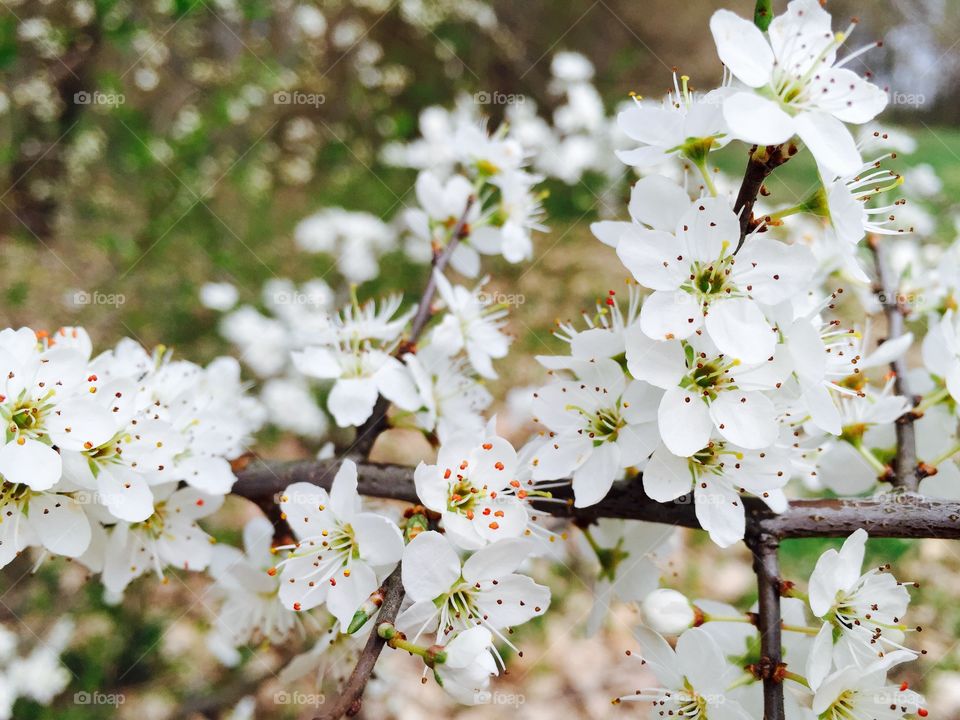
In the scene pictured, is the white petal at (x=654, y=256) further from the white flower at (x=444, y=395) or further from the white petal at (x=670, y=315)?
the white flower at (x=444, y=395)

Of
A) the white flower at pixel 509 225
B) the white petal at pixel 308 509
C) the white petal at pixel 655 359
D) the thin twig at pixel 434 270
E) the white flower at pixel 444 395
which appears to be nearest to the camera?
the white petal at pixel 655 359

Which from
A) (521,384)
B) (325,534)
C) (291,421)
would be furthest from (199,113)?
(325,534)

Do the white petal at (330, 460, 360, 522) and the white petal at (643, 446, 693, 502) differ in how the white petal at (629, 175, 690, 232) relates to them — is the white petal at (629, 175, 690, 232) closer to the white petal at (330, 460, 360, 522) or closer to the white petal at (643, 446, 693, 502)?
the white petal at (643, 446, 693, 502)

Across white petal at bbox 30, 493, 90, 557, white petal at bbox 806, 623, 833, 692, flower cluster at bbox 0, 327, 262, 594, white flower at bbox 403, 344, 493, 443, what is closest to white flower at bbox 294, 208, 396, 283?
white flower at bbox 403, 344, 493, 443

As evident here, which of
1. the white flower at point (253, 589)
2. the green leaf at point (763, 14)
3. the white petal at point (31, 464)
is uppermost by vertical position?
the green leaf at point (763, 14)

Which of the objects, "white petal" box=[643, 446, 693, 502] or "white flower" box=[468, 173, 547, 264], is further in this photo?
"white flower" box=[468, 173, 547, 264]

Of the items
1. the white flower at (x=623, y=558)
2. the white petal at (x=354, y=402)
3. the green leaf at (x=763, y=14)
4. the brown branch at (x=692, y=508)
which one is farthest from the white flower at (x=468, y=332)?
the green leaf at (x=763, y=14)

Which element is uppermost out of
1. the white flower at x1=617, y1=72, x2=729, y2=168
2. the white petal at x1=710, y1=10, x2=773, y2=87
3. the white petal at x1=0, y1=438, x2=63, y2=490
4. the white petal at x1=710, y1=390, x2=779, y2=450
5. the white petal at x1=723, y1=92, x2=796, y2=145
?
the white petal at x1=710, y1=10, x2=773, y2=87

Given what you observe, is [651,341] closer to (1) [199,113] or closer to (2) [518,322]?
(2) [518,322]
